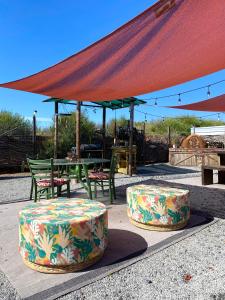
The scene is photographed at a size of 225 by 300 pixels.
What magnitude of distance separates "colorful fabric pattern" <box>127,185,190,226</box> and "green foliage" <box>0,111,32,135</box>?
23.5 ft

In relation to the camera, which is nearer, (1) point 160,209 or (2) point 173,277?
(2) point 173,277

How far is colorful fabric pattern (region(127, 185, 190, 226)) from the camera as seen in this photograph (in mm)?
3395

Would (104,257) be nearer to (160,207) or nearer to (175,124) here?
(160,207)

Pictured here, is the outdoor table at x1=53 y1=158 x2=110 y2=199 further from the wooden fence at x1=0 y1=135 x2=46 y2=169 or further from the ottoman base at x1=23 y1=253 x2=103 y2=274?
the wooden fence at x1=0 y1=135 x2=46 y2=169

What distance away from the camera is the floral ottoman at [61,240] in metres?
2.32

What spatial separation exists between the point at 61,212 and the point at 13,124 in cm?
897

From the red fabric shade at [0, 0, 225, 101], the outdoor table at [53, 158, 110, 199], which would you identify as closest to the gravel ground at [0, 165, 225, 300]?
the outdoor table at [53, 158, 110, 199]

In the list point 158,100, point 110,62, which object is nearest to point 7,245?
point 110,62

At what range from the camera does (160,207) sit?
3383 millimetres

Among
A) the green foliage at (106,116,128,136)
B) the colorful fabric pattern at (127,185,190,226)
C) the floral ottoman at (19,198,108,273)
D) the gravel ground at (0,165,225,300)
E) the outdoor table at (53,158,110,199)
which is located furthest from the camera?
the green foliage at (106,116,128,136)

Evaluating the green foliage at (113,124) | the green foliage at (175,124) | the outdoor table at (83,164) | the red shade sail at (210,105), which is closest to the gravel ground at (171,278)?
the outdoor table at (83,164)

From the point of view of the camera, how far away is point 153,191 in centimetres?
372

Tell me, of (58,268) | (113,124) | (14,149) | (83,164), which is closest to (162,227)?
(58,268)

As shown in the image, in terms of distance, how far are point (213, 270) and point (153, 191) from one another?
54.7 inches
